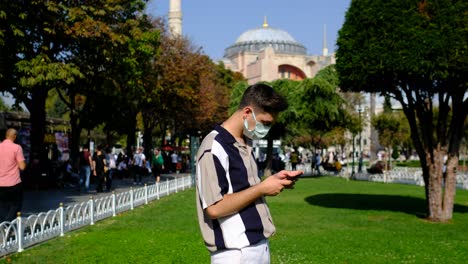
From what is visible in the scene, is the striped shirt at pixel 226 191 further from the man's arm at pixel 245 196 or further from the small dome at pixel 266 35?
the small dome at pixel 266 35

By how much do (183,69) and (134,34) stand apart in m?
12.1

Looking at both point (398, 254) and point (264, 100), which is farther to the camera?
point (398, 254)

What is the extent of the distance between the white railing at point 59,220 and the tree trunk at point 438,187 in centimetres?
745

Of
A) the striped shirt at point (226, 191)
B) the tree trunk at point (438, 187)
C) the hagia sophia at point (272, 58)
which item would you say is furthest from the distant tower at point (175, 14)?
→ the striped shirt at point (226, 191)

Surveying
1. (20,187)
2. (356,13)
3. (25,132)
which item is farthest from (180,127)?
(20,187)

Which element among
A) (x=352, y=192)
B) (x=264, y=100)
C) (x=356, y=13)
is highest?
(x=356, y=13)

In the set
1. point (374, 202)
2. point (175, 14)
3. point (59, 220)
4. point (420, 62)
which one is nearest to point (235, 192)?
point (59, 220)

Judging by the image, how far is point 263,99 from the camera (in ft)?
11.5

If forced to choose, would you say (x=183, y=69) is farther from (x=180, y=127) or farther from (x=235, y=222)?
Answer: (x=235, y=222)

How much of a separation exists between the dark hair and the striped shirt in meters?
0.25

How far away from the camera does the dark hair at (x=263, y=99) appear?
11.5 ft

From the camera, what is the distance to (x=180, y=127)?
4675 centimetres

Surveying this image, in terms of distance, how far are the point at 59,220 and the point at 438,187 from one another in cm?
840

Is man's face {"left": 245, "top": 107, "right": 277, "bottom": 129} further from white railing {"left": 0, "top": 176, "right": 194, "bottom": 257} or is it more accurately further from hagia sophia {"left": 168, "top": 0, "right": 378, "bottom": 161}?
hagia sophia {"left": 168, "top": 0, "right": 378, "bottom": 161}
